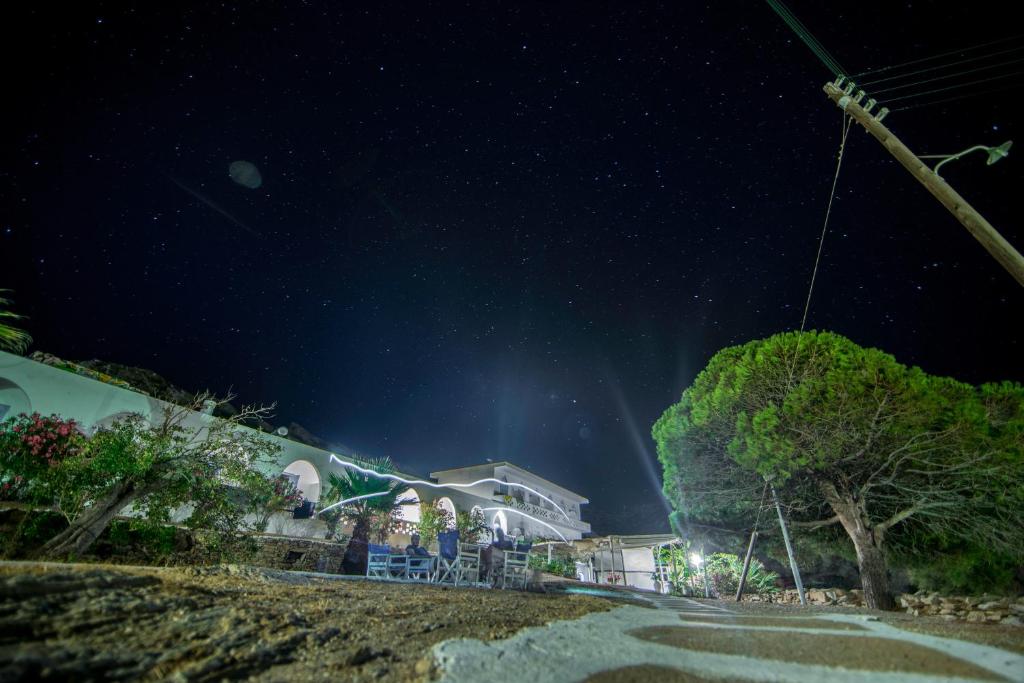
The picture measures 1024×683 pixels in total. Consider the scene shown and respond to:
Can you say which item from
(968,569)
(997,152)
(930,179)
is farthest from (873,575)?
(997,152)

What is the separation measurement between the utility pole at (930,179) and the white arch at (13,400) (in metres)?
18.3

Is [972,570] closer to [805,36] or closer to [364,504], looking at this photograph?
[805,36]

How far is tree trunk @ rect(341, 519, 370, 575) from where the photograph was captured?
9953 mm

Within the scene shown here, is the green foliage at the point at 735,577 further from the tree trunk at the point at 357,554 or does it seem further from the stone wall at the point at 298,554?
the stone wall at the point at 298,554

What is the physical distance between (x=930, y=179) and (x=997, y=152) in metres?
0.64

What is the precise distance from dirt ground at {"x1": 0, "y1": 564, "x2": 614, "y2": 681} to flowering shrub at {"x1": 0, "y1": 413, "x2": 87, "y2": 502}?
5.07 m

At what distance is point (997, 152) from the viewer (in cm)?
522

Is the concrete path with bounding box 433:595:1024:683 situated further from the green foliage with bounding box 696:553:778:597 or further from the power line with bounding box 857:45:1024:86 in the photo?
the green foliage with bounding box 696:553:778:597

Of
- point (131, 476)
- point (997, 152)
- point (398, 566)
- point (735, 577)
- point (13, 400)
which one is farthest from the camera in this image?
point (735, 577)

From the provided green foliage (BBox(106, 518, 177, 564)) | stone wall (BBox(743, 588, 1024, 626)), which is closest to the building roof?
stone wall (BBox(743, 588, 1024, 626))

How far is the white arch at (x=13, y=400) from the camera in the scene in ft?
30.2

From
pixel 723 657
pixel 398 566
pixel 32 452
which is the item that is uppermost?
pixel 32 452

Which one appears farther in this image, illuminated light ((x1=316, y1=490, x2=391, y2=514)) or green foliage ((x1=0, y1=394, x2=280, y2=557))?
illuminated light ((x1=316, y1=490, x2=391, y2=514))

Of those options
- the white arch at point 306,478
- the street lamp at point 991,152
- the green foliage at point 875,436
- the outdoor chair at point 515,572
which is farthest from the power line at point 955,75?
the white arch at point 306,478
